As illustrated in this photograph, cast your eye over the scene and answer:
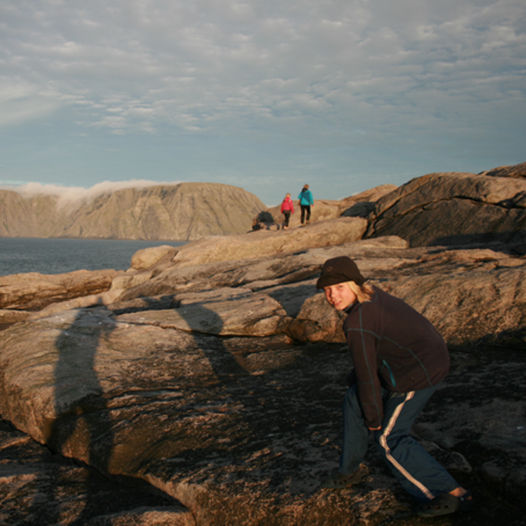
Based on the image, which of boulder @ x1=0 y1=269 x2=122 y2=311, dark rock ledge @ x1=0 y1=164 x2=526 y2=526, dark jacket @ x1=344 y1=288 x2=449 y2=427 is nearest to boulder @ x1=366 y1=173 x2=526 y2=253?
dark rock ledge @ x1=0 y1=164 x2=526 y2=526

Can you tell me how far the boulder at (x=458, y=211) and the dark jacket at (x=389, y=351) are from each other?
14.2 metres

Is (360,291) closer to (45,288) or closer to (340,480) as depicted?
(340,480)

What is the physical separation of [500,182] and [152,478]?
20.4 metres

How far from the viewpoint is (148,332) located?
971cm

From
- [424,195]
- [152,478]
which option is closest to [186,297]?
[152,478]

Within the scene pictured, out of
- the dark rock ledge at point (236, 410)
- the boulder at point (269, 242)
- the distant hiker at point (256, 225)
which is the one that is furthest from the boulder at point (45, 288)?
the dark rock ledge at point (236, 410)

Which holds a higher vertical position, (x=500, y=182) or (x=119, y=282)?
(x=500, y=182)

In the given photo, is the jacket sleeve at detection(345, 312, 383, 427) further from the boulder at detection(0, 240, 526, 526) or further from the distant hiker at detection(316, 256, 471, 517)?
the boulder at detection(0, 240, 526, 526)

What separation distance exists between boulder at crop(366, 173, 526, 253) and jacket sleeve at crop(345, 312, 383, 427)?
14.6 metres

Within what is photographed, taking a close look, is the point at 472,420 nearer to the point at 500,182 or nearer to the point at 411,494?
the point at 411,494

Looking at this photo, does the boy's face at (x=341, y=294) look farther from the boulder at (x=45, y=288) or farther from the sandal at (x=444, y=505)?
the boulder at (x=45, y=288)

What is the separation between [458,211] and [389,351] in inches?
744

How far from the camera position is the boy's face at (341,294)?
12.7 feet

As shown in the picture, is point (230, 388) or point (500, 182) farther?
point (500, 182)
